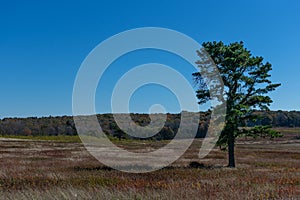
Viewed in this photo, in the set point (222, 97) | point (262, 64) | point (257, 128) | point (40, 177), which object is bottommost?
point (40, 177)

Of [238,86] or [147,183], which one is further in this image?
[238,86]

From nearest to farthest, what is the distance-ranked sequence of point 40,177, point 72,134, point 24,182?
point 24,182 < point 40,177 < point 72,134

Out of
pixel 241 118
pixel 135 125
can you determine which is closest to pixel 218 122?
pixel 241 118

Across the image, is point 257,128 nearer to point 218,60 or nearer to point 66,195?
point 218,60

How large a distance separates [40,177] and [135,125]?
67789mm

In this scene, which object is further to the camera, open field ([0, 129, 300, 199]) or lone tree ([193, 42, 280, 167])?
lone tree ([193, 42, 280, 167])

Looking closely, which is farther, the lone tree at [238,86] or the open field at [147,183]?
the lone tree at [238,86]

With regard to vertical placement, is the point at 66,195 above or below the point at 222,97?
below

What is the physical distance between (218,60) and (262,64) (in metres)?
3.42

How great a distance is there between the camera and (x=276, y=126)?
562 ft

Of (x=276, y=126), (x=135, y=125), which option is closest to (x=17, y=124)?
(x=135, y=125)

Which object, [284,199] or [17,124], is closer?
[284,199]

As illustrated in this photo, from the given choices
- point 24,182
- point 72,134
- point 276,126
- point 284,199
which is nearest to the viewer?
point 284,199

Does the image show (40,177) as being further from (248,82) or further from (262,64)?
(262,64)
